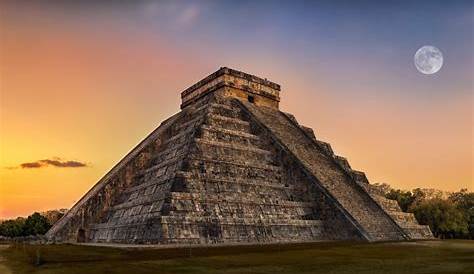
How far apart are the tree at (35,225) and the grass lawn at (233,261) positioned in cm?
2578

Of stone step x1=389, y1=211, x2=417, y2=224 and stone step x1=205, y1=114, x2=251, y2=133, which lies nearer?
stone step x1=389, y1=211, x2=417, y2=224

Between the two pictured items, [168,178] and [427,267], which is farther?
[168,178]

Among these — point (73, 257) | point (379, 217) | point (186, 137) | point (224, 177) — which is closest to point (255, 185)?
point (224, 177)

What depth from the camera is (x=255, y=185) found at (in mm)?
25469

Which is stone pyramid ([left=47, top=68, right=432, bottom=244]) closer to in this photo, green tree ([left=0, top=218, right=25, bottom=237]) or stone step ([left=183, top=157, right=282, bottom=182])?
stone step ([left=183, top=157, right=282, bottom=182])

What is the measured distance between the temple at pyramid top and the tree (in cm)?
1716

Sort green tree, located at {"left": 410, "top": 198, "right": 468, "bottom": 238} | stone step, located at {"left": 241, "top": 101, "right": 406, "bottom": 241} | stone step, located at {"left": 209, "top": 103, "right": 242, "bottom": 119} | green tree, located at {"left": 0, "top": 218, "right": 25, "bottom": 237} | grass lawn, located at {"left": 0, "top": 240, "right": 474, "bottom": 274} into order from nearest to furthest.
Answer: grass lawn, located at {"left": 0, "top": 240, "right": 474, "bottom": 274}
stone step, located at {"left": 241, "top": 101, "right": 406, "bottom": 241}
stone step, located at {"left": 209, "top": 103, "right": 242, "bottom": 119}
green tree, located at {"left": 0, "top": 218, "right": 25, "bottom": 237}
green tree, located at {"left": 410, "top": 198, "right": 468, "bottom": 238}

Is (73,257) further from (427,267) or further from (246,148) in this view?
(246,148)

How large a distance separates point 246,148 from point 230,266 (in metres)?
16.1

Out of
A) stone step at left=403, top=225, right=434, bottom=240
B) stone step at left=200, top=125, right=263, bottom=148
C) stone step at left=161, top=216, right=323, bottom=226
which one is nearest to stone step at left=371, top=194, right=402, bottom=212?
stone step at left=403, top=225, right=434, bottom=240

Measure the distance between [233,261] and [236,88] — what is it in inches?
910

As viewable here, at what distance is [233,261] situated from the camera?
1377cm

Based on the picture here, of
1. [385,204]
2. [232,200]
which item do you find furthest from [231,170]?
[385,204]

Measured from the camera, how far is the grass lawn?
11.9m
